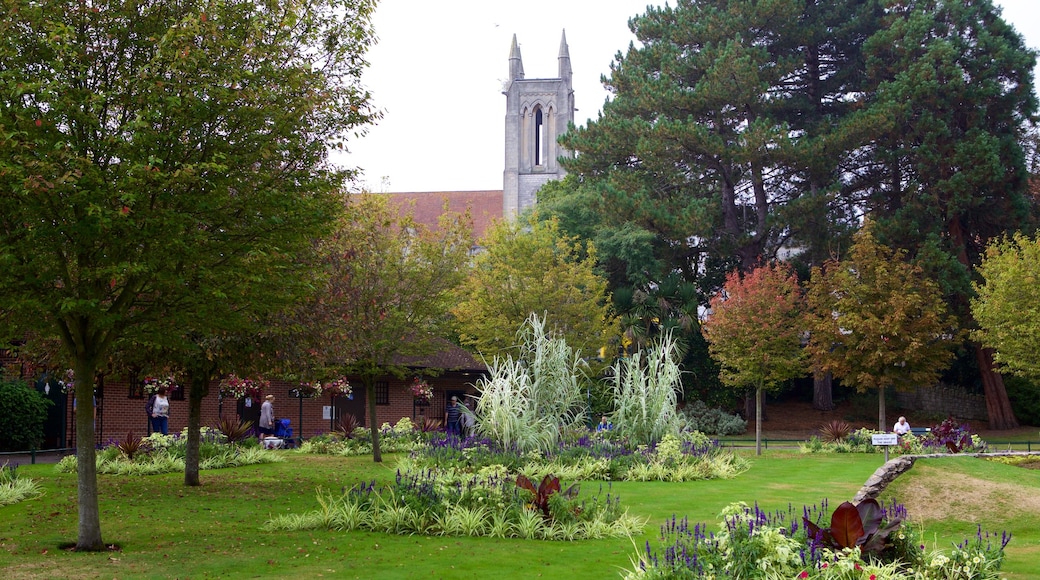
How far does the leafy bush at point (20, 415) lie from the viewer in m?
22.3

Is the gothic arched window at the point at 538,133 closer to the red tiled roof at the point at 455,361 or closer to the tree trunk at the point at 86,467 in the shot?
the red tiled roof at the point at 455,361

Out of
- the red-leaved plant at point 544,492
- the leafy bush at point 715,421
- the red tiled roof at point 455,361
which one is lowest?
the leafy bush at point 715,421

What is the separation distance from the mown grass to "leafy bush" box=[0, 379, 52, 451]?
594 centimetres

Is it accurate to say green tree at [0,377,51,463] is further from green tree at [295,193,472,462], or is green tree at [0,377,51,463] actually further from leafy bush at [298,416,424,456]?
green tree at [295,193,472,462]

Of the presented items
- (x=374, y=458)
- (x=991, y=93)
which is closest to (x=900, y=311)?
(x=991, y=93)

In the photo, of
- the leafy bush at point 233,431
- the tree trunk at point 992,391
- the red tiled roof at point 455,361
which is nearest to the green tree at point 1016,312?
the tree trunk at point 992,391

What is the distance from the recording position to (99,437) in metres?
26.9

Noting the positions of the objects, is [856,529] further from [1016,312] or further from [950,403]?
[950,403]

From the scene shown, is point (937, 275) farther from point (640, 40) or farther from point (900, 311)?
point (640, 40)

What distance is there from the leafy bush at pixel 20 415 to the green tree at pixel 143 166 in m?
14.0

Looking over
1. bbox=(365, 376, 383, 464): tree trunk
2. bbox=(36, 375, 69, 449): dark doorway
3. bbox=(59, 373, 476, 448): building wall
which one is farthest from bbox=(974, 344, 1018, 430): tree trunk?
bbox=(36, 375, 69, 449): dark doorway

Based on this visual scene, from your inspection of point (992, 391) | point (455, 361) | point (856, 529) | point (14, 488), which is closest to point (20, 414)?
point (14, 488)

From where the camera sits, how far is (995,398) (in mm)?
37219

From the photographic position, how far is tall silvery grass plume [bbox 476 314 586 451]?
58.1ft
